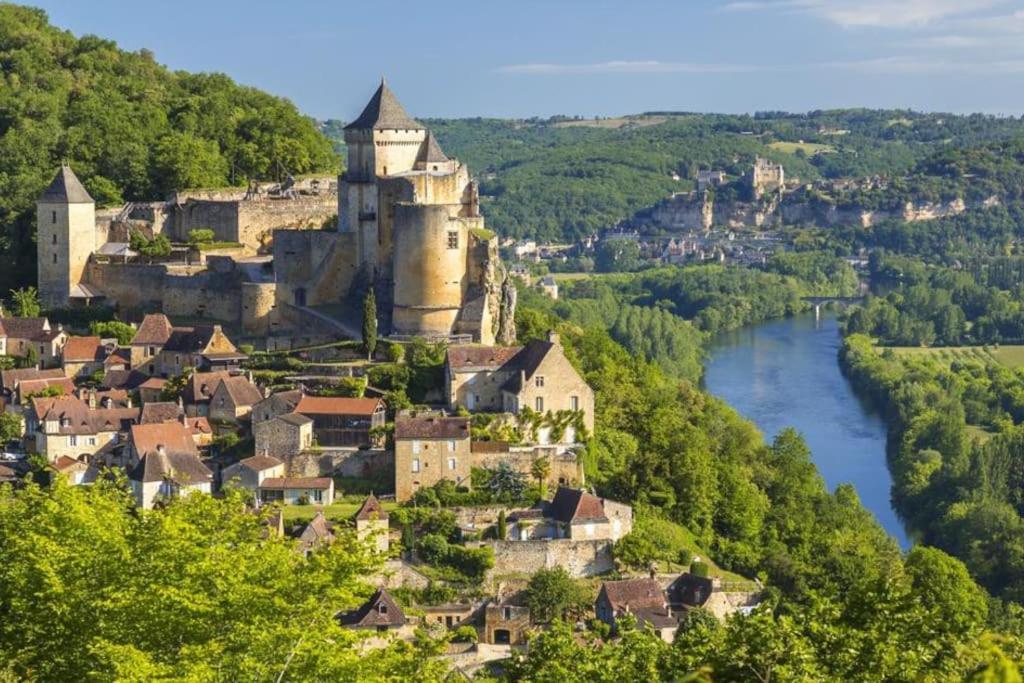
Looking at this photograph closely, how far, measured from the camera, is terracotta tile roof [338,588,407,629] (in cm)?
2770

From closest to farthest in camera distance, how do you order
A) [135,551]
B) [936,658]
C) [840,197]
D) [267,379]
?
[936,658] → [135,551] → [267,379] → [840,197]

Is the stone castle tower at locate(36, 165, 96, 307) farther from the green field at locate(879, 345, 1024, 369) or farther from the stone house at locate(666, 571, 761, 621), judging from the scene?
the green field at locate(879, 345, 1024, 369)

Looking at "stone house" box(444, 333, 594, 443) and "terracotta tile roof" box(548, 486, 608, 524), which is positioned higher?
"stone house" box(444, 333, 594, 443)

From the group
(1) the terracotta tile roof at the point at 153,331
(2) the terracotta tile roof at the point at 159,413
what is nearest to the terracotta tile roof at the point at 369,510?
(2) the terracotta tile roof at the point at 159,413

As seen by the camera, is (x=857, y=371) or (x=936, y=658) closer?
(x=936, y=658)

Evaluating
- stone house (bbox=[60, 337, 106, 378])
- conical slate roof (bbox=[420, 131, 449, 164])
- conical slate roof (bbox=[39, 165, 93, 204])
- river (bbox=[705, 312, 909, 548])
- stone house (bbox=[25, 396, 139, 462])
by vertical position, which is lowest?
river (bbox=[705, 312, 909, 548])

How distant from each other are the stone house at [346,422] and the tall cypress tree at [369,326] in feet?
7.66

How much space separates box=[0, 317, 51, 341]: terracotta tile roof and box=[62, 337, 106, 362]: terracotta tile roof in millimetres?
771

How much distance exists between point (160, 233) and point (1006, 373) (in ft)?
139

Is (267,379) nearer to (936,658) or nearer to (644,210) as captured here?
(936,658)

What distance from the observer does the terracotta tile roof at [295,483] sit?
31.9 m

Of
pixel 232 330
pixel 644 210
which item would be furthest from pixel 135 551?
pixel 644 210

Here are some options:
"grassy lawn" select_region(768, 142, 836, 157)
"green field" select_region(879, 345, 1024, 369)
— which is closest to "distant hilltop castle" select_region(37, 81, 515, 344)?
"green field" select_region(879, 345, 1024, 369)

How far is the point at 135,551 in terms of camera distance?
17766mm
